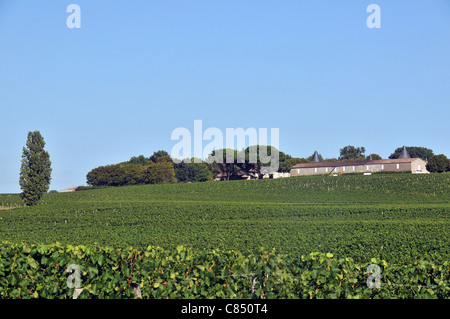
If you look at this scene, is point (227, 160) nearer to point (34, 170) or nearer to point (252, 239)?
point (34, 170)

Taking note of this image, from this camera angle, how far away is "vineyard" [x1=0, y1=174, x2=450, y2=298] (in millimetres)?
11812

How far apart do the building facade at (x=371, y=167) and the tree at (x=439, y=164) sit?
10.9 feet

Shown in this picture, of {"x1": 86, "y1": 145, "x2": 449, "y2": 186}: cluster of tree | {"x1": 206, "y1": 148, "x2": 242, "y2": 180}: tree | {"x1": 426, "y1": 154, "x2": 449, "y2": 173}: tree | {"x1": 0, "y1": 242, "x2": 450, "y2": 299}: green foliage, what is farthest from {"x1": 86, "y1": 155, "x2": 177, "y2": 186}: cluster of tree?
{"x1": 0, "y1": 242, "x2": 450, "y2": 299}: green foliage

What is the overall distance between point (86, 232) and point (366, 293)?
34963 mm

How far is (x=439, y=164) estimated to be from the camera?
4309 inches

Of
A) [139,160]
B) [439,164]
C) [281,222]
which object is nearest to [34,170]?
[281,222]

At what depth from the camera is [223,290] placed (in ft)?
39.1

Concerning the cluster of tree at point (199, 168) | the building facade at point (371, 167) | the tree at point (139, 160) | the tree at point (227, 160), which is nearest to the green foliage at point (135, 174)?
the cluster of tree at point (199, 168)

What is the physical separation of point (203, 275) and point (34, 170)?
7112cm

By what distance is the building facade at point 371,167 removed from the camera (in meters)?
114

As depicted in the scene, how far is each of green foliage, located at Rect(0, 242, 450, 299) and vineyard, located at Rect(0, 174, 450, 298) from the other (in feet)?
0.10

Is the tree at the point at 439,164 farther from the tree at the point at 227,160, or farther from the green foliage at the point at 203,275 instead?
the green foliage at the point at 203,275
